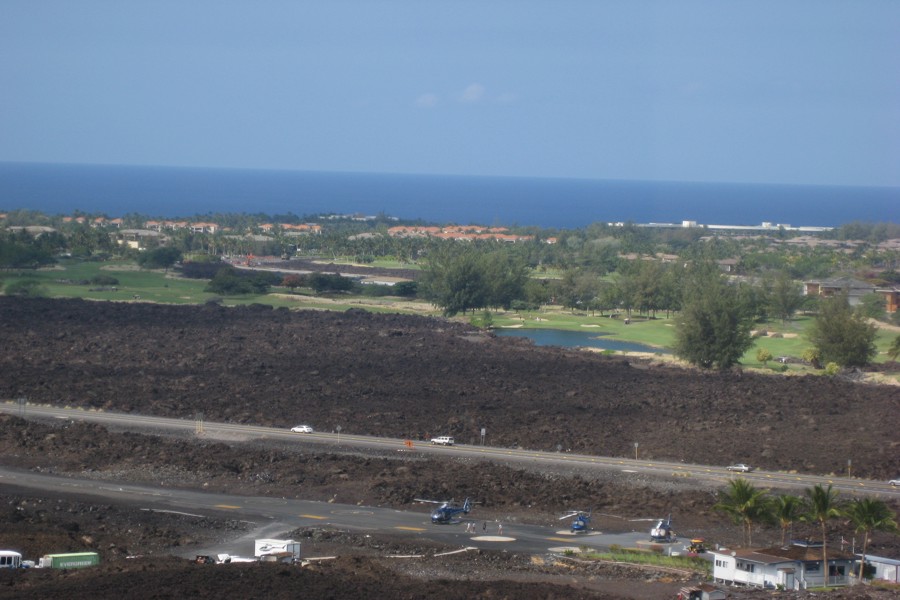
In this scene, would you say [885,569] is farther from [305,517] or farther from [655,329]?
[655,329]

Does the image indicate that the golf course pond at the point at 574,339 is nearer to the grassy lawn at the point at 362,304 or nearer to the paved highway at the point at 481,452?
the grassy lawn at the point at 362,304

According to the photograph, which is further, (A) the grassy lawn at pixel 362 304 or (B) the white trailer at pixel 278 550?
(A) the grassy lawn at pixel 362 304

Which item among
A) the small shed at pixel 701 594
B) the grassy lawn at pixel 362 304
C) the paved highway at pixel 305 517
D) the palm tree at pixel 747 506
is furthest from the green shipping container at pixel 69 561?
the grassy lawn at pixel 362 304

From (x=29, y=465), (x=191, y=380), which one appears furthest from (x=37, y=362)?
(x=29, y=465)

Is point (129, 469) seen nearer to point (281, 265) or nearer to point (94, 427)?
point (94, 427)

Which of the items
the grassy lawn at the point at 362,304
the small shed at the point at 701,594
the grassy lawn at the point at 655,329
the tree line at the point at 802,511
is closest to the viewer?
the small shed at the point at 701,594

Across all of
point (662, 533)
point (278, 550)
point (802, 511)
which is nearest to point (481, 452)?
point (662, 533)
